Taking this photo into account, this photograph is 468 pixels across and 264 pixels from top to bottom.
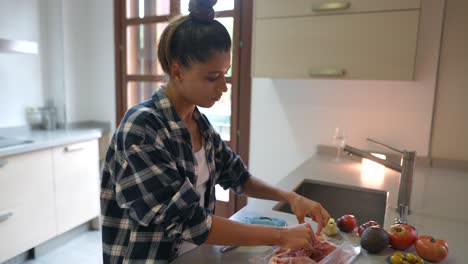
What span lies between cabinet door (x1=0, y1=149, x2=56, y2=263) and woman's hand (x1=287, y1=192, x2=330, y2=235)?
178cm

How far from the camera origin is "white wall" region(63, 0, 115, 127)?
2.88 metres

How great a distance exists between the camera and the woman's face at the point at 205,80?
2.84ft

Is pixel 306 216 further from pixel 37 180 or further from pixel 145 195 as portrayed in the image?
pixel 37 180

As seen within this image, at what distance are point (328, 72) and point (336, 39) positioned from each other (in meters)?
0.16

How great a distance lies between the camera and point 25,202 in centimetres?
217

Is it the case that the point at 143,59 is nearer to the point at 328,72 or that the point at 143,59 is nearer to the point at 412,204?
the point at 328,72

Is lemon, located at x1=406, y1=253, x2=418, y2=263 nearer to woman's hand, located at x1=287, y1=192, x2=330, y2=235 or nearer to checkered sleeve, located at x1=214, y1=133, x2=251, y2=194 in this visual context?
woman's hand, located at x1=287, y1=192, x2=330, y2=235

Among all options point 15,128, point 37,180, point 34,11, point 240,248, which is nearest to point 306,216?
point 240,248

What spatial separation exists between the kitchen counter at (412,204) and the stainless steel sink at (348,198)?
33 millimetres

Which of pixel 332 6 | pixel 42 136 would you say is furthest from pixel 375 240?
pixel 42 136

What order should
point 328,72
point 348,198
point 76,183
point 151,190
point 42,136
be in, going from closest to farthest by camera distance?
point 151,190
point 348,198
point 328,72
point 42,136
point 76,183

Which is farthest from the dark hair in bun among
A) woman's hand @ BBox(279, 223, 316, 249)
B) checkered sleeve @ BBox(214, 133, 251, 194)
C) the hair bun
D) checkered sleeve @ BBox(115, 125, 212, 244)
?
woman's hand @ BBox(279, 223, 316, 249)

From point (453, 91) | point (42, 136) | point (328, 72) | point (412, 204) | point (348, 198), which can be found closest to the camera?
point (412, 204)

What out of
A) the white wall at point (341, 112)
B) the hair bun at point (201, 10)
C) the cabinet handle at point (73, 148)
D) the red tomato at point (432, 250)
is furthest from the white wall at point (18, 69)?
the red tomato at point (432, 250)
